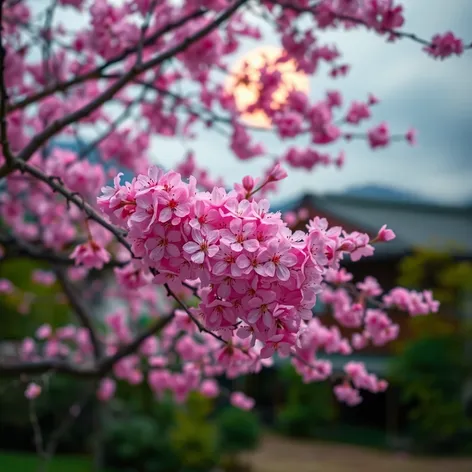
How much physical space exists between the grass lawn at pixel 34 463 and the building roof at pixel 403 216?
5516 millimetres

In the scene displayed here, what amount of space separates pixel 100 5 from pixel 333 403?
900 centimetres

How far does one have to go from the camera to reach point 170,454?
261 inches

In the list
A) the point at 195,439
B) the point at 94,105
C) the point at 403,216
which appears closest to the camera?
the point at 94,105

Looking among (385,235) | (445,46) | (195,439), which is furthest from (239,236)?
(195,439)

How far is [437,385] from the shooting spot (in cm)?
842

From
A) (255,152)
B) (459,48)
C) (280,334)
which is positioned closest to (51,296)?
(255,152)

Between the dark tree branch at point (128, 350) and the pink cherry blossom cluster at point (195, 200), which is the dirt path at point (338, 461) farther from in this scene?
the dark tree branch at point (128, 350)

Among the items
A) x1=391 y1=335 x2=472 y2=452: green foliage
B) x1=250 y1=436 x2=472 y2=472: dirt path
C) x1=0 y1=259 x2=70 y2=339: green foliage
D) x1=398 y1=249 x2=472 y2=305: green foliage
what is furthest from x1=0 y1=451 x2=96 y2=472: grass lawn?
x1=398 y1=249 x2=472 y2=305: green foliage

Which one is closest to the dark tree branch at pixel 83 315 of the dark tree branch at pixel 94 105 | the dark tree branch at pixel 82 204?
the dark tree branch at pixel 94 105

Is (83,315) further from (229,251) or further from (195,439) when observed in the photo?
(195,439)

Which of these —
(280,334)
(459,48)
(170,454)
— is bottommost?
(170,454)

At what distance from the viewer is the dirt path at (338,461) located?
784 cm

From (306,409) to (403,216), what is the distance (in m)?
5.48

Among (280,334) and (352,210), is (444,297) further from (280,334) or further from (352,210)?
(280,334)
